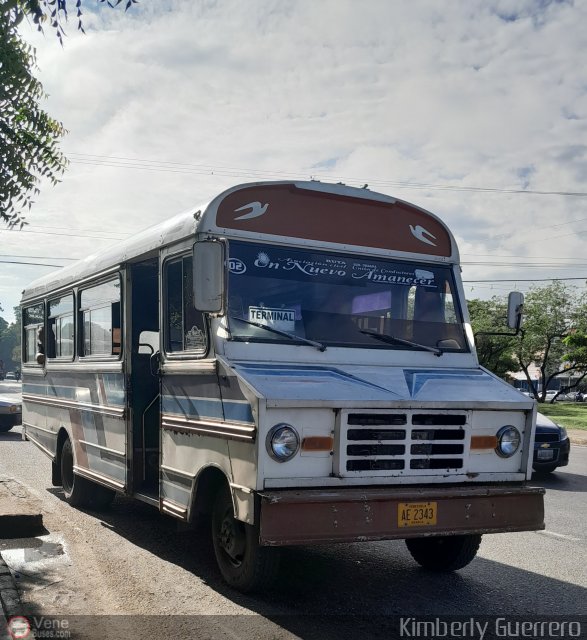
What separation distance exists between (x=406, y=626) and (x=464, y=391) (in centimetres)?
170

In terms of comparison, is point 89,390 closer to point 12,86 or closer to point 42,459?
point 12,86

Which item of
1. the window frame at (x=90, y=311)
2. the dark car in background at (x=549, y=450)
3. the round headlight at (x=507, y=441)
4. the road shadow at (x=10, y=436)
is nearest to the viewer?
the round headlight at (x=507, y=441)

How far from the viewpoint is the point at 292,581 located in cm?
620

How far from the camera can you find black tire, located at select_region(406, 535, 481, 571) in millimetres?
6367

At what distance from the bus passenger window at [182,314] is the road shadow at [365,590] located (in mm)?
1822

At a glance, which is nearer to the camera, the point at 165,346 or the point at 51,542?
the point at 165,346

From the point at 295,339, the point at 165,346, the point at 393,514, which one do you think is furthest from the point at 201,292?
the point at 393,514

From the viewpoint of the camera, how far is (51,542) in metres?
7.55

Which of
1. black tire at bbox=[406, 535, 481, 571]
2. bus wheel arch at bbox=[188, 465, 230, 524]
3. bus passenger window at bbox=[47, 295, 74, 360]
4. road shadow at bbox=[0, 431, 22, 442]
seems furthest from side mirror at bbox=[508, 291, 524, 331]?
road shadow at bbox=[0, 431, 22, 442]

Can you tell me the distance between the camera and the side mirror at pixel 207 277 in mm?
5617

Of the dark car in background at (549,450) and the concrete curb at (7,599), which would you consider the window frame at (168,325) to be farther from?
the dark car in background at (549,450)

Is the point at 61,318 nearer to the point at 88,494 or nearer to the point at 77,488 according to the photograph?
the point at 77,488

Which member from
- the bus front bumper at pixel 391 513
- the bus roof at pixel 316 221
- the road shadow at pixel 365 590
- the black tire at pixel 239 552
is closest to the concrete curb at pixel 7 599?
the road shadow at pixel 365 590

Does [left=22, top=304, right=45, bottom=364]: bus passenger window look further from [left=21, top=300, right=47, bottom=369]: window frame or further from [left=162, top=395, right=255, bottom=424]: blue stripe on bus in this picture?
[left=162, top=395, right=255, bottom=424]: blue stripe on bus
